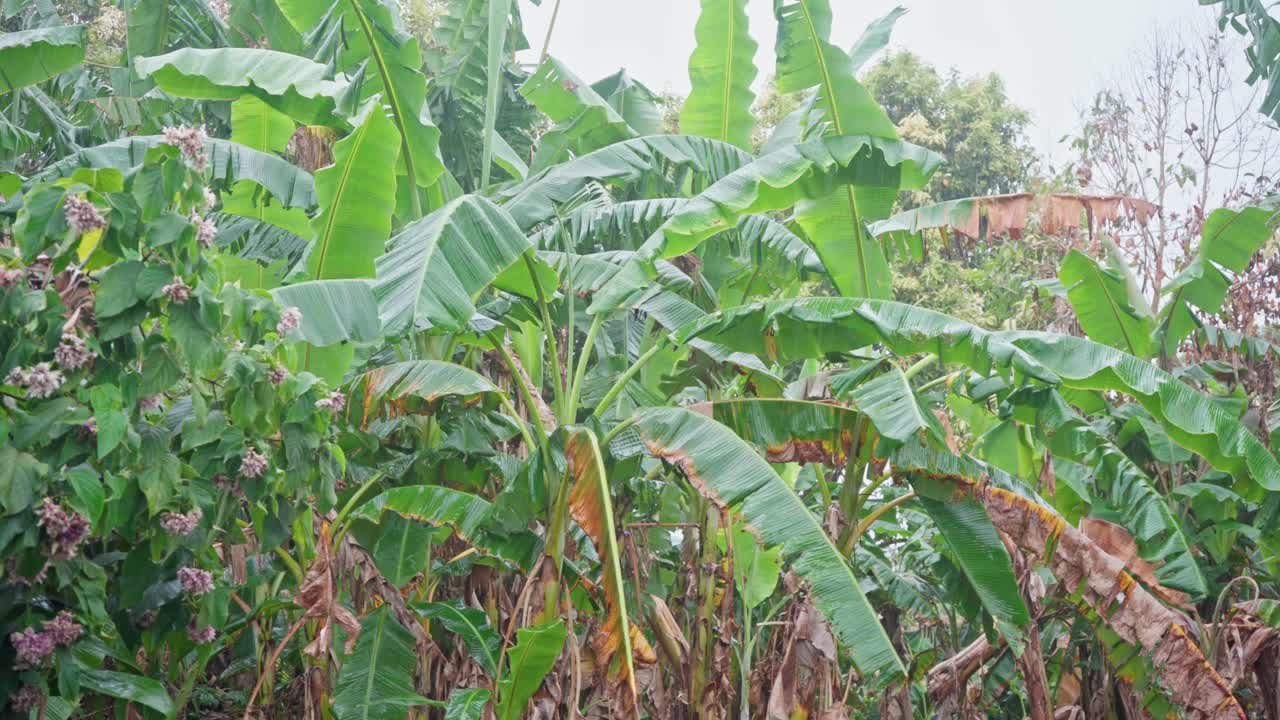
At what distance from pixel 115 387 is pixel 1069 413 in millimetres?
3954

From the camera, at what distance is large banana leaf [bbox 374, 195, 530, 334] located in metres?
3.87

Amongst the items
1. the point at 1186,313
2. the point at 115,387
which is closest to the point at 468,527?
the point at 115,387

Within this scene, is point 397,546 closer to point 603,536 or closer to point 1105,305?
point 603,536

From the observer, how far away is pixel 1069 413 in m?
4.97

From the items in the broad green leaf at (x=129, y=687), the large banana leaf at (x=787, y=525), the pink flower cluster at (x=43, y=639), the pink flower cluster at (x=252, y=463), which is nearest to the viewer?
the pink flower cluster at (x=43, y=639)

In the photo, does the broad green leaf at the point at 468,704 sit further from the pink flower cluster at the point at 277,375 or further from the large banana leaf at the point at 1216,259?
the large banana leaf at the point at 1216,259

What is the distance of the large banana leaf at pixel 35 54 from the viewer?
4.85 metres

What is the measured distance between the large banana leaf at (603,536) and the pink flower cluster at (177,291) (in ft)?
5.77

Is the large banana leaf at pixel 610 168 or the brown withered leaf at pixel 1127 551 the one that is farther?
the large banana leaf at pixel 610 168

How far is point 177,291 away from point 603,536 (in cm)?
192

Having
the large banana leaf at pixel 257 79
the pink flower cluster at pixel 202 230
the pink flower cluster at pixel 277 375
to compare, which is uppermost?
the large banana leaf at pixel 257 79

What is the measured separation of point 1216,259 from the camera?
6.43 m

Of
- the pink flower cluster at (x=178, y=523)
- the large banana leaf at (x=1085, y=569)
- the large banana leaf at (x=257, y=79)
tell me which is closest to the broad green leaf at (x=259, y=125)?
the large banana leaf at (x=257, y=79)

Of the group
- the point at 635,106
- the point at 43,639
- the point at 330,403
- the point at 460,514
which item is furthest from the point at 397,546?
the point at 635,106
